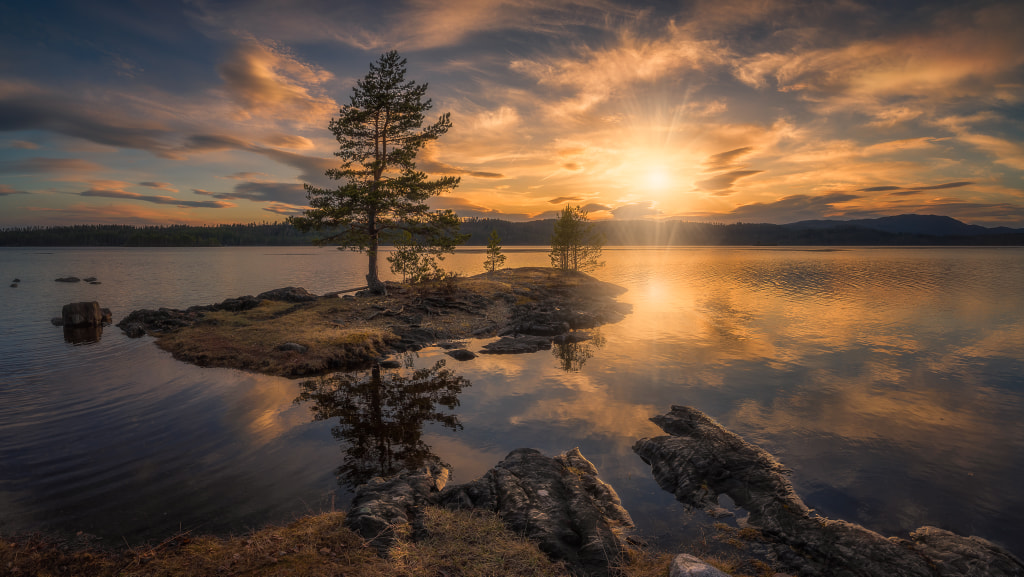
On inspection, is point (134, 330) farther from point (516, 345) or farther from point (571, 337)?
point (571, 337)

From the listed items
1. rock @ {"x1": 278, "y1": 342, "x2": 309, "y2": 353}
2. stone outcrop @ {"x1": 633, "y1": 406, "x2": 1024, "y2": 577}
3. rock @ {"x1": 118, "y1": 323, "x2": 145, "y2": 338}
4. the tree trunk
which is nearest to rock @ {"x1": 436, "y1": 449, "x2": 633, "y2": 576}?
stone outcrop @ {"x1": 633, "y1": 406, "x2": 1024, "y2": 577}

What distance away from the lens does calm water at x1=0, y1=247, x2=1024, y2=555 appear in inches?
448

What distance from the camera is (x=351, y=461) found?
13484 mm

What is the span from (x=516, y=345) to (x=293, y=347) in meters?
15.2

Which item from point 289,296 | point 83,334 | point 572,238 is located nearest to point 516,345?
point 289,296

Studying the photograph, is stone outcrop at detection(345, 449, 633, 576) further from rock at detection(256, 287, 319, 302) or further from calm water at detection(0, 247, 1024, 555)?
rock at detection(256, 287, 319, 302)

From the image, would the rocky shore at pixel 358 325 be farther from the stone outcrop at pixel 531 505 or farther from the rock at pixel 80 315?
the stone outcrop at pixel 531 505

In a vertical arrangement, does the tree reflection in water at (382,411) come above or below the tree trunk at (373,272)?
below

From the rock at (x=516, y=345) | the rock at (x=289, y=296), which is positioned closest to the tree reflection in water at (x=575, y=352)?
the rock at (x=516, y=345)

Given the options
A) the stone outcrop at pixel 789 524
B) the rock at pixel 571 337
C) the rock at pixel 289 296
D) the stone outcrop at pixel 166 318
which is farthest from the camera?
the rock at pixel 289 296

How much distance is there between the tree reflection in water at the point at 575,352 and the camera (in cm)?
2648

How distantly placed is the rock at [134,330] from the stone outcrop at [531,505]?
31.7m

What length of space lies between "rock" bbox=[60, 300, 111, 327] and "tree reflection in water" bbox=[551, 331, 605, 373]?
39184mm

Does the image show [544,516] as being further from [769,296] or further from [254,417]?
[769,296]
